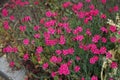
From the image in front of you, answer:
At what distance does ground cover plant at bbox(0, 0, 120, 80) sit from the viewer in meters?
2.95

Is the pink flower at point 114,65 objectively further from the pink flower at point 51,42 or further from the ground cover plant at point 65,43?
the pink flower at point 51,42

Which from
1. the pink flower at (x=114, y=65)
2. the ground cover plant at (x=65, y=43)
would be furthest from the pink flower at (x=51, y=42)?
the pink flower at (x=114, y=65)

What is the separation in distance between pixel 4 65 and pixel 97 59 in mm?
1336

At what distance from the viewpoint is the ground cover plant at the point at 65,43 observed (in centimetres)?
295

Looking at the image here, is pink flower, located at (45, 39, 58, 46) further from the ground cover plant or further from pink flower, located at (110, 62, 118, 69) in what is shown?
pink flower, located at (110, 62, 118, 69)

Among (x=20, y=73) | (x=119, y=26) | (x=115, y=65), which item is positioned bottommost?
(x=20, y=73)

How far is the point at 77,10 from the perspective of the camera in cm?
356

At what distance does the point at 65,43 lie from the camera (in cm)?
326

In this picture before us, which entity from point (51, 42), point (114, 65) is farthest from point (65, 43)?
point (114, 65)

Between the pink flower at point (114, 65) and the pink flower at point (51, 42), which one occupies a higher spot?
the pink flower at point (51, 42)

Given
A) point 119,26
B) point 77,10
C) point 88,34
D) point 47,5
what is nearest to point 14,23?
point 47,5

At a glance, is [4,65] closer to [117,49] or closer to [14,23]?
[14,23]

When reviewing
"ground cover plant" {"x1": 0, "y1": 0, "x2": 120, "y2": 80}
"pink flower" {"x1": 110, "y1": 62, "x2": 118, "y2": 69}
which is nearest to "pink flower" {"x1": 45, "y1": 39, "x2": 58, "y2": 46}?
"ground cover plant" {"x1": 0, "y1": 0, "x2": 120, "y2": 80}

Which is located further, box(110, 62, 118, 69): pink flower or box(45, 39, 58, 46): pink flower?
box(45, 39, 58, 46): pink flower
